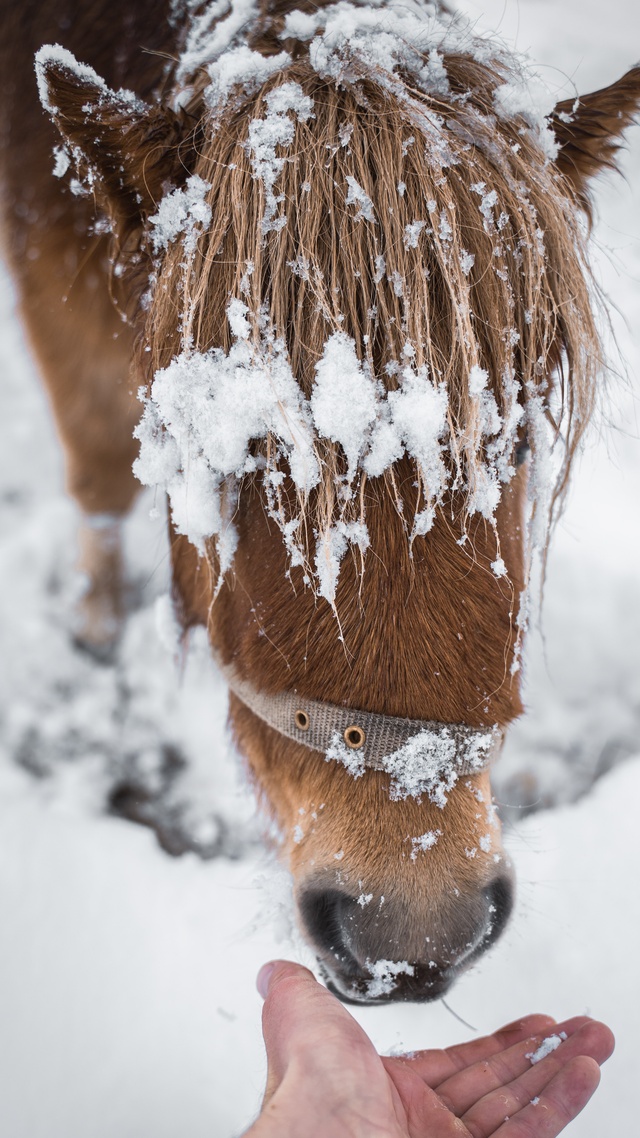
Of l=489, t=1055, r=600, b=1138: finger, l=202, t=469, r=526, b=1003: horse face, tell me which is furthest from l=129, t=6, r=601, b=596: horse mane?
l=489, t=1055, r=600, b=1138: finger

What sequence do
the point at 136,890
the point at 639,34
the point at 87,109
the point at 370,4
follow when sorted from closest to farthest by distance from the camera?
the point at 87,109 → the point at 370,4 → the point at 136,890 → the point at 639,34

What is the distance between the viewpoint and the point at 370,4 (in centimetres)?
142

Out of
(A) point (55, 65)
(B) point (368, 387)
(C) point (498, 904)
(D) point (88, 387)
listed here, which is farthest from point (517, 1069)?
(D) point (88, 387)

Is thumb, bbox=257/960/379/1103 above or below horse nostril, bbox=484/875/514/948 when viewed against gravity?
below

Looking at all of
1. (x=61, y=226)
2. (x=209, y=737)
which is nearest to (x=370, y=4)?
(x=61, y=226)

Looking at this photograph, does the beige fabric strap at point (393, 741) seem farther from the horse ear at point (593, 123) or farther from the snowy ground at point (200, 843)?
the horse ear at point (593, 123)

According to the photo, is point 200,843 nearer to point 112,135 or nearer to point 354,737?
point 354,737

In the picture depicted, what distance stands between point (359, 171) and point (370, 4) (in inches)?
26.4

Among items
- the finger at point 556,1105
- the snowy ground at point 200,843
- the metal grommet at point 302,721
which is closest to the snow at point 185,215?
the metal grommet at point 302,721

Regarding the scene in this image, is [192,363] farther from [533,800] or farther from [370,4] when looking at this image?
[533,800]

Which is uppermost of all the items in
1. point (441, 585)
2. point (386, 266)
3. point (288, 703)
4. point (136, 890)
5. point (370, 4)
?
point (370, 4)

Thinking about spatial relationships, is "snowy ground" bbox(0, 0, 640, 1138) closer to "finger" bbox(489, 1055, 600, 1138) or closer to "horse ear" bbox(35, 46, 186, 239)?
"finger" bbox(489, 1055, 600, 1138)

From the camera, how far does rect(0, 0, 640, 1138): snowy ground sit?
6.15ft

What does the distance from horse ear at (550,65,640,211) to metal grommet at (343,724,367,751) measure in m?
1.25
